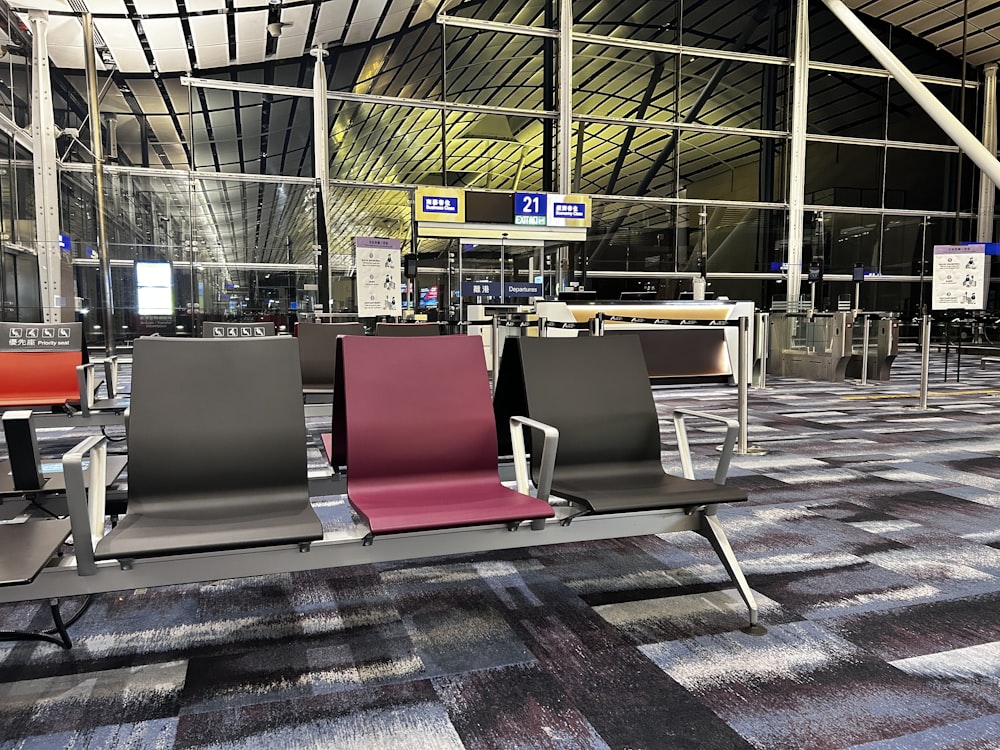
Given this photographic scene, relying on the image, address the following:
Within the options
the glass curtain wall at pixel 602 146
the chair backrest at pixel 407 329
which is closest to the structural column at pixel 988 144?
the glass curtain wall at pixel 602 146

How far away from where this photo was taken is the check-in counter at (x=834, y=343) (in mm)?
9266

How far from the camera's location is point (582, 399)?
8.29 ft

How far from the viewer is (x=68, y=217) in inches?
321

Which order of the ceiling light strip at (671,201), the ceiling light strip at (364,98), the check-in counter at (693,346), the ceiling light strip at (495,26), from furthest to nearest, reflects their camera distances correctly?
1. the ceiling light strip at (671,201)
2. the ceiling light strip at (495,26)
3. the ceiling light strip at (364,98)
4. the check-in counter at (693,346)

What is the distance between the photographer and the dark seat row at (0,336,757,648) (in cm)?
176

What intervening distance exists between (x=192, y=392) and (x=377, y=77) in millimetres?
12922

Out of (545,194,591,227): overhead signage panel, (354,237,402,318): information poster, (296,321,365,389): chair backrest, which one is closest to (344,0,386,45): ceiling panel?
(545,194,591,227): overhead signage panel

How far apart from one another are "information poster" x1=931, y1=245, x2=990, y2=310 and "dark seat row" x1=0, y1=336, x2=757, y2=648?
710 cm

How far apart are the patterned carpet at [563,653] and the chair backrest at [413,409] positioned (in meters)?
0.47

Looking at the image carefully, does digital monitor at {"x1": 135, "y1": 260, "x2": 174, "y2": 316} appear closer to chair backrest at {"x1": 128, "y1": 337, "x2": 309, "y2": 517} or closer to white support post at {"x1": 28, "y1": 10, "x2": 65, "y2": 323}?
white support post at {"x1": 28, "y1": 10, "x2": 65, "y2": 323}

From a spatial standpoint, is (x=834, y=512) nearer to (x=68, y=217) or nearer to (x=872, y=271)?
(x=68, y=217)

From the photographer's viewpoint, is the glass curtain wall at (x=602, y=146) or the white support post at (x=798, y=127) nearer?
the glass curtain wall at (x=602, y=146)

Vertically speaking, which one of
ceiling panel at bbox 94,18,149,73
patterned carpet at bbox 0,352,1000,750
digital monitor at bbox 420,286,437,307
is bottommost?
patterned carpet at bbox 0,352,1000,750

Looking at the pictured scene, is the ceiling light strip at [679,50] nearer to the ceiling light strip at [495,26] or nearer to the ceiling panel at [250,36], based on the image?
the ceiling light strip at [495,26]
